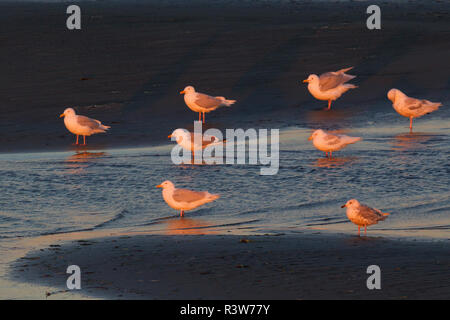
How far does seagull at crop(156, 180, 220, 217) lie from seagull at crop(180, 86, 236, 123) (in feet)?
20.1

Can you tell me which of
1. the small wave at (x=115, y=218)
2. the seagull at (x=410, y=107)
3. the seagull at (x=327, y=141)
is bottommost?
the small wave at (x=115, y=218)

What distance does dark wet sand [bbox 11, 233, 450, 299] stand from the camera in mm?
6992

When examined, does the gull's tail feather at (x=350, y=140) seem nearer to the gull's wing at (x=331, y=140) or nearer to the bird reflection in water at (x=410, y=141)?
the gull's wing at (x=331, y=140)

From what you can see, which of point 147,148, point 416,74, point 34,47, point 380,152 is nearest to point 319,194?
point 380,152

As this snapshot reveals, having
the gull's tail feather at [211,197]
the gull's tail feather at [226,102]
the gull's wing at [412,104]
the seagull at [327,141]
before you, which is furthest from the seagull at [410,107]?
the gull's tail feather at [211,197]

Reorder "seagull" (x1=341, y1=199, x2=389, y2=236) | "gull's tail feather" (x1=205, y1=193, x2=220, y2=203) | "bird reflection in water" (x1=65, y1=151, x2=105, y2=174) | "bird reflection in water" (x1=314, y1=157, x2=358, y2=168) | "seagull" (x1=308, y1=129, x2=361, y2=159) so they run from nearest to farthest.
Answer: "seagull" (x1=341, y1=199, x2=389, y2=236) < "gull's tail feather" (x1=205, y1=193, x2=220, y2=203) < "bird reflection in water" (x1=65, y1=151, x2=105, y2=174) < "bird reflection in water" (x1=314, y1=157, x2=358, y2=168) < "seagull" (x1=308, y1=129, x2=361, y2=159)

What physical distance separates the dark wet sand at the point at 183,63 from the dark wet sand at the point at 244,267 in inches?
249

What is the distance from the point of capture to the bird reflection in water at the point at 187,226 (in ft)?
29.7

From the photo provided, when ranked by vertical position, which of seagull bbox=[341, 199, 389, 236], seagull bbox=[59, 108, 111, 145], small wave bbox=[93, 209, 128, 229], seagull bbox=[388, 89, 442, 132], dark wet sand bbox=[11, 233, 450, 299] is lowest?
dark wet sand bbox=[11, 233, 450, 299]

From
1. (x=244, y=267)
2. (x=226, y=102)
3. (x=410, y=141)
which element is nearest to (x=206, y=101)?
(x=226, y=102)

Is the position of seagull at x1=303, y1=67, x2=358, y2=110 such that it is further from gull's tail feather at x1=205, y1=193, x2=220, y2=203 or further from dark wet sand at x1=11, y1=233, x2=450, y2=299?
dark wet sand at x1=11, y1=233, x2=450, y2=299

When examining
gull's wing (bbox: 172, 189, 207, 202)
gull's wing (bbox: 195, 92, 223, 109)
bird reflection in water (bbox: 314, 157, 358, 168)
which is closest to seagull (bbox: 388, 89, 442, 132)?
bird reflection in water (bbox: 314, 157, 358, 168)

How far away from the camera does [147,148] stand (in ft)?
45.8

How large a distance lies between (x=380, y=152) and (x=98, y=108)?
19.5 feet
